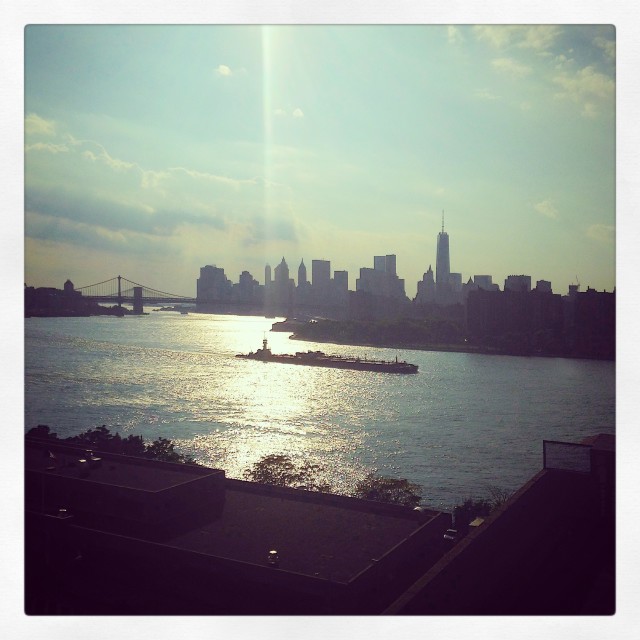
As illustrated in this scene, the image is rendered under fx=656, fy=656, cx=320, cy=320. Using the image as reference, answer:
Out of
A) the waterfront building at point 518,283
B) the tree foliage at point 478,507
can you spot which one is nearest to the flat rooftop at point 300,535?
the tree foliage at point 478,507

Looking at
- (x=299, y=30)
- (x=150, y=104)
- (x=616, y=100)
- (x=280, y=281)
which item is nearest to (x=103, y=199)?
(x=150, y=104)

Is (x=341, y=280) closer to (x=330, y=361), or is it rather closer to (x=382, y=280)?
(x=382, y=280)

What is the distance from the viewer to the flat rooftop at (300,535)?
260 cm

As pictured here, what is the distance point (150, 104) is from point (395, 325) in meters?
3.87

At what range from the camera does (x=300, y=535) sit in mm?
2861

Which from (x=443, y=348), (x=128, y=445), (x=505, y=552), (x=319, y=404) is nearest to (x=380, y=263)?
(x=128, y=445)

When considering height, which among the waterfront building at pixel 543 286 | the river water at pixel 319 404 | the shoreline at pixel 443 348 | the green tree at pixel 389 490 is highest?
the waterfront building at pixel 543 286

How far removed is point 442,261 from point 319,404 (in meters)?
4.33

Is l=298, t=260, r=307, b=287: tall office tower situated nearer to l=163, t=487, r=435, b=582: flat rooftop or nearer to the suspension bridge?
l=163, t=487, r=435, b=582: flat rooftop

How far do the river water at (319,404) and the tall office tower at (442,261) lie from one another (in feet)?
4.12

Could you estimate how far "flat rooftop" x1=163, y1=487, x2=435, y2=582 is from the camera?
260 centimetres

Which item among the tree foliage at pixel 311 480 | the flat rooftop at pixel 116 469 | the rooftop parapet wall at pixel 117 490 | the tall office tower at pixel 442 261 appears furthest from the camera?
the tree foliage at pixel 311 480

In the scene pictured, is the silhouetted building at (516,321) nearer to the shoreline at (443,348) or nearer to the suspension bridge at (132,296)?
the shoreline at (443,348)
